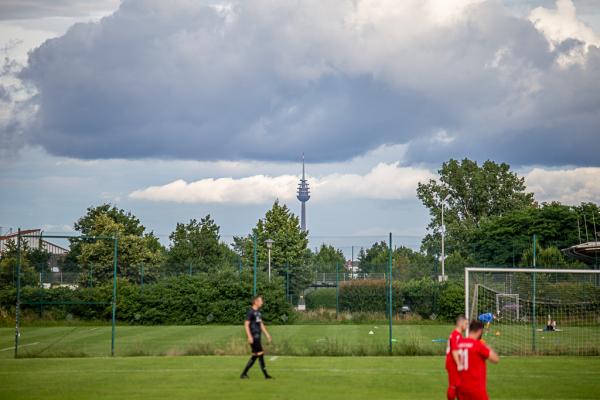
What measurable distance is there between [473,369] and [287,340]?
20.5 metres

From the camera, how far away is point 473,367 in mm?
12641

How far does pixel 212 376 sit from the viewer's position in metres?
20.3

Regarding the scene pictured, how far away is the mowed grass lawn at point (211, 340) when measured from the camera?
26875 mm

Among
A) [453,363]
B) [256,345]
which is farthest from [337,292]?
[453,363]

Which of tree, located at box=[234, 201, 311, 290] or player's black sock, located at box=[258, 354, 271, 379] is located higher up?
tree, located at box=[234, 201, 311, 290]

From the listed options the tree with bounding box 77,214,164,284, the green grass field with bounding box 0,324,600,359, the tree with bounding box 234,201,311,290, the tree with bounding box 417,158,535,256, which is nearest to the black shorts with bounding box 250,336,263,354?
the green grass field with bounding box 0,324,600,359

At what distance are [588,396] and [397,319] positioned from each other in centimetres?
2790

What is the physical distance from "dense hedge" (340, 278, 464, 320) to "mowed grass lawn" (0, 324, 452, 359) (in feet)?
7.98

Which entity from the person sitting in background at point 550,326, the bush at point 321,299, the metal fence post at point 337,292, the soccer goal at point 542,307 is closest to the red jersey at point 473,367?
the soccer goal at point 542,307

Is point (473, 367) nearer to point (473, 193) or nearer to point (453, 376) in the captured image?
point (453, 376)

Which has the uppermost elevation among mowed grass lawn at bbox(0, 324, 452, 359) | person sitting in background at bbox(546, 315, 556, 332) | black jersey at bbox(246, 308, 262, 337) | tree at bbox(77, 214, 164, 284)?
tree at bbox(77, 214, 164, 284)

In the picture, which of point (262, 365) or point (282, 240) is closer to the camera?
point (262, 365)

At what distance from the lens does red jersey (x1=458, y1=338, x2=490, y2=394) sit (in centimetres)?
1261

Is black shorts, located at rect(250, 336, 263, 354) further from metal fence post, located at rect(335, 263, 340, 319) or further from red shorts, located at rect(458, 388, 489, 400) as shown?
metal fence post, located at rect(335, 263, 340, 319)
